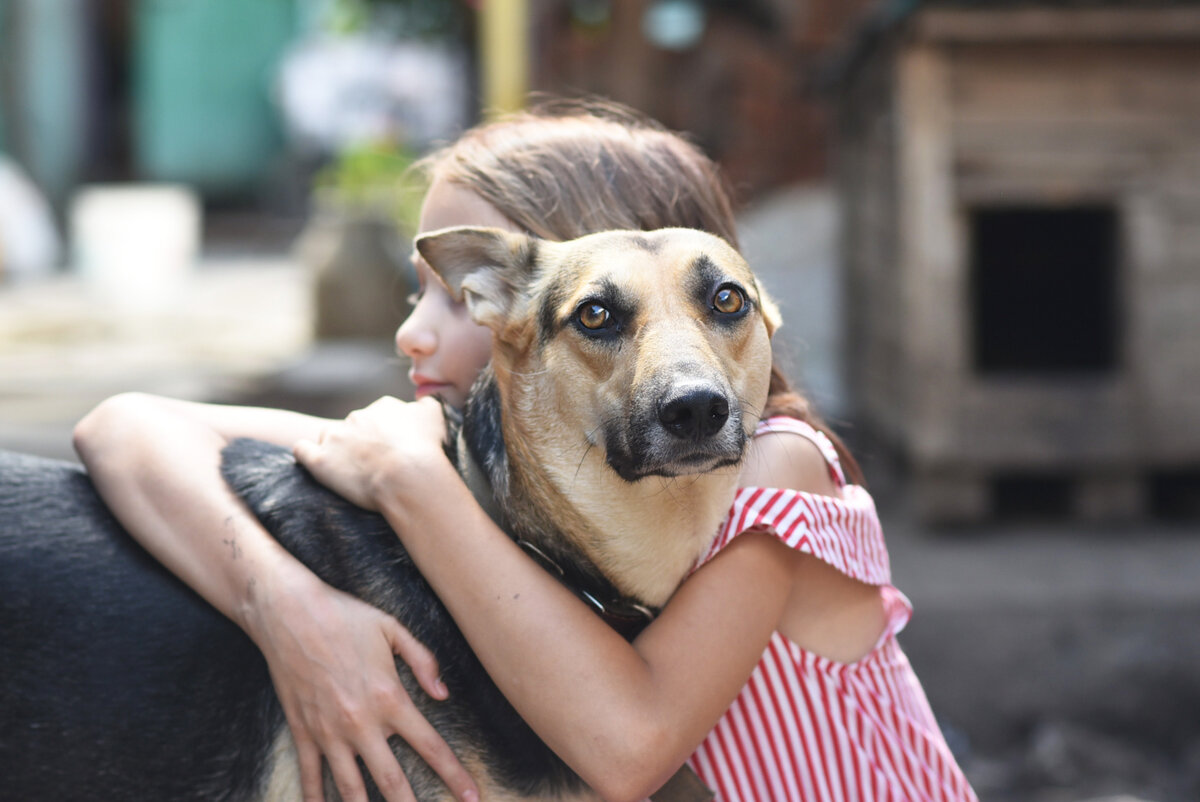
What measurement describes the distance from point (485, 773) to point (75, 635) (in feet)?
2.12

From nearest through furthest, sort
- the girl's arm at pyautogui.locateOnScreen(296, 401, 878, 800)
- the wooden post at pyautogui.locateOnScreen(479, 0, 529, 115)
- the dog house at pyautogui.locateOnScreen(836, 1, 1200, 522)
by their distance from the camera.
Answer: the girl's arm at pyautogui.locateOnScreen(296, 401, 878, 800), the dog house at pyautogui.locateOnScreen(836, 1, 1200, 522), the wooden post at pyautogui.locateOnScreen(479, 0, 529, 115)

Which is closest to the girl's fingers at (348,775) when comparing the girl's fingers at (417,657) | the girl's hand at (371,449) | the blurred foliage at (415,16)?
the girl's fingers at (417,657)

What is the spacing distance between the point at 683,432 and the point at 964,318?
9.31ft

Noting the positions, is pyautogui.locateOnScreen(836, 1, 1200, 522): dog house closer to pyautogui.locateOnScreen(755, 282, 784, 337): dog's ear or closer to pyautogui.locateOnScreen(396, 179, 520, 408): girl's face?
pyautogui.locateOnScreen(755, 282, 784, 337): dog's ear

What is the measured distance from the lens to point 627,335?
5.85 feet

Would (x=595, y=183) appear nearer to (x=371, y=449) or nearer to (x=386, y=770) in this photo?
(x=371, y=449)

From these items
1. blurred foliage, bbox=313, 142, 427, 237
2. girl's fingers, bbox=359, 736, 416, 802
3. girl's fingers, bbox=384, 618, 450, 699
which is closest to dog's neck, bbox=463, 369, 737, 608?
girl's fingers, bbox=384, 618, 450, 699

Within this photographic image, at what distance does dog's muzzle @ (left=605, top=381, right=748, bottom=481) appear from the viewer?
1.63 meters

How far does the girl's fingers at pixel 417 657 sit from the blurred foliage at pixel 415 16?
9499 mm

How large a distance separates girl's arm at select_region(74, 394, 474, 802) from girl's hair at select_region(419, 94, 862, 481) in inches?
26.5

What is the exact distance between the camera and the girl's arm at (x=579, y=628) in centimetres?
162

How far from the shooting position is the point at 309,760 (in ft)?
5.63

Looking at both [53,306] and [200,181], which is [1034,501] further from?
[200,181]

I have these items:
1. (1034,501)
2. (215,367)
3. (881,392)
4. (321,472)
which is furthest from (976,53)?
(215,367)
